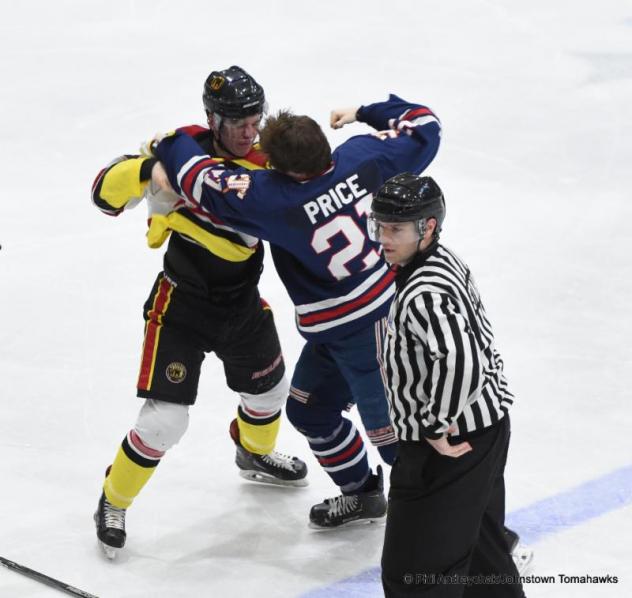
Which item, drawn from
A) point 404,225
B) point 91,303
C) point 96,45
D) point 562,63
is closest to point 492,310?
point 91,303

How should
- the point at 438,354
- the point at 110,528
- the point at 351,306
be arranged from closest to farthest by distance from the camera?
the point at 438,354 < the point at 351,306 < the point at 110,528

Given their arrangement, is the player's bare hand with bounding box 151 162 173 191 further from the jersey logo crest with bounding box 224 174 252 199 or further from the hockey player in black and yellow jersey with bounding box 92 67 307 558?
the jersey logo crest with bounding box 224 174 252 199

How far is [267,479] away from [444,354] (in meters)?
1.60

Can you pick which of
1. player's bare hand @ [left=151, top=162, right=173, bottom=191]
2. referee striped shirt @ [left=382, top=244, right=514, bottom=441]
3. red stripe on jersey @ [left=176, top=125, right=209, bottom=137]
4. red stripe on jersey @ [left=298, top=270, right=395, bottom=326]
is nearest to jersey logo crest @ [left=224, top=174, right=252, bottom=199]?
player's bare hand @ [left=151, top=162, right=173, bottom=191]

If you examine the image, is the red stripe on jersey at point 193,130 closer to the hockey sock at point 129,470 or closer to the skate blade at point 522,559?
the hockey sock at point 129,470

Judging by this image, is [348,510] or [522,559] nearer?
[522,559]

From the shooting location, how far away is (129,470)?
3705 mm

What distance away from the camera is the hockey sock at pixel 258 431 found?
406cm

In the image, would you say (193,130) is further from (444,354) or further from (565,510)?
(565,510)

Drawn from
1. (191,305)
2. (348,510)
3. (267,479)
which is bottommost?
(267,479)

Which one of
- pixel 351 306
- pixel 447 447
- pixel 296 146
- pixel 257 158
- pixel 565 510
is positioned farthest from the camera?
pixel 565 510

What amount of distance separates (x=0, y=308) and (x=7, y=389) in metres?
0.65

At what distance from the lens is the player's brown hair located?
10.7ft

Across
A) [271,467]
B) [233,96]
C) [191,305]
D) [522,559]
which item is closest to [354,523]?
[271,467]
